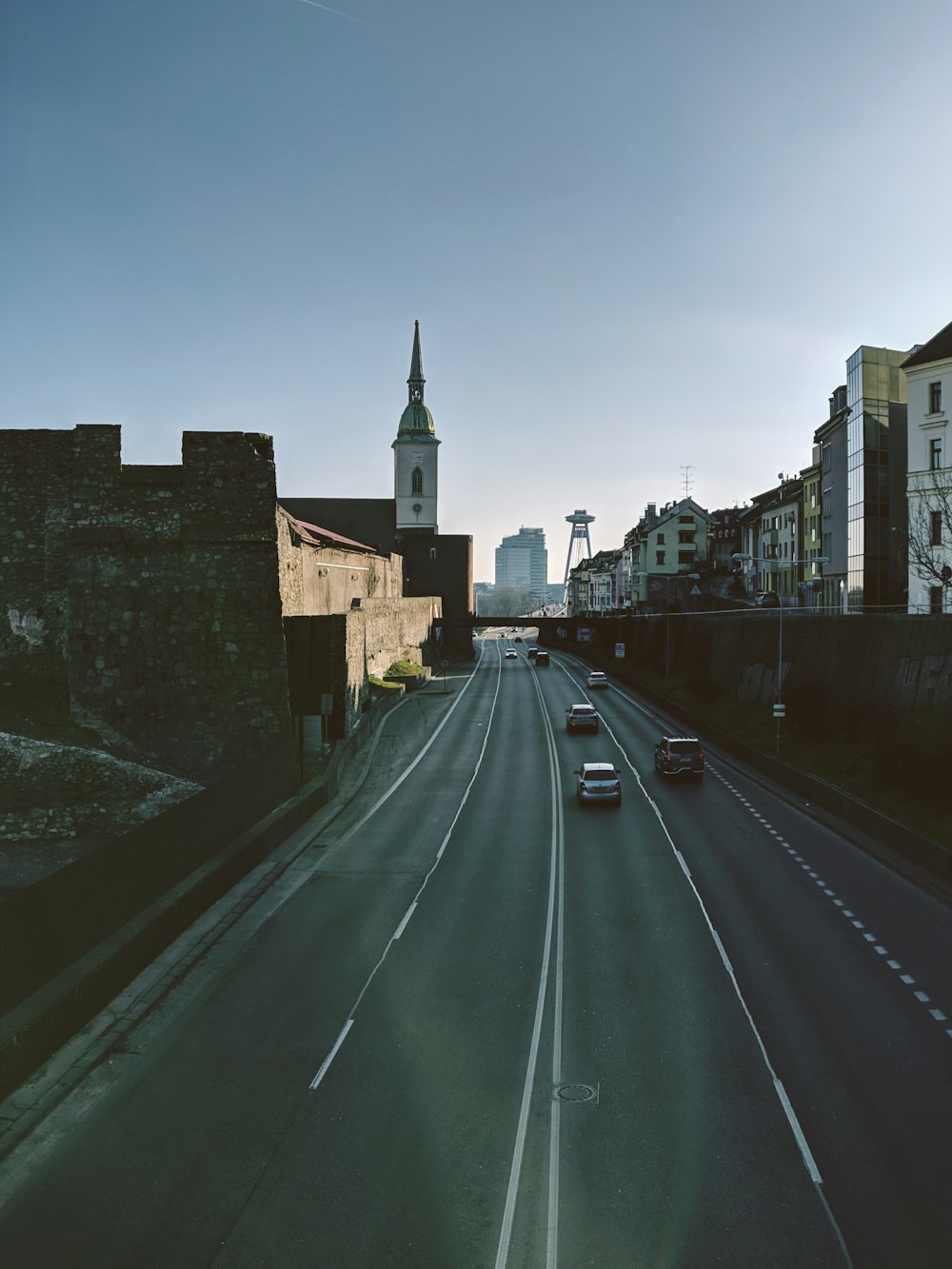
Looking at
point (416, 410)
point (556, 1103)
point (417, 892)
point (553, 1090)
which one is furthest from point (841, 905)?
point (416, 410)

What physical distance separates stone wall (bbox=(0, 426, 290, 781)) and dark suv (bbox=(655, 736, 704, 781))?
1677 centimetres

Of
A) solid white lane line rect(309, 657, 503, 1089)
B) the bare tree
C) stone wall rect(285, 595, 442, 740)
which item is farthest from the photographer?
the bare tree

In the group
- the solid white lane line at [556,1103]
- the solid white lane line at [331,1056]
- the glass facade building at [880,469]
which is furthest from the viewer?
the glass facade building at [880,469]

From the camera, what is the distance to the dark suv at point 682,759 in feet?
121

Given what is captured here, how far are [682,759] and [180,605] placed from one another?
20982 mm

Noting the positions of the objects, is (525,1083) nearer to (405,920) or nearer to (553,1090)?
(553,1090)

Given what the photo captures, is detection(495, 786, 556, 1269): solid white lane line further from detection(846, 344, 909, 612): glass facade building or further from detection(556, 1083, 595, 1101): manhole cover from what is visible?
detection(846, 344, 909, 612): glass facade building

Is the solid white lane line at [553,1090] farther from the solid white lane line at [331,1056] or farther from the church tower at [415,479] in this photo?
the church tower at [415,479]

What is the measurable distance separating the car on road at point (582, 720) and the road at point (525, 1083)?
86.6 feet

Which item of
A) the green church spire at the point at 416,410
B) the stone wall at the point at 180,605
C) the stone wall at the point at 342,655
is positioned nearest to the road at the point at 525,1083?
the stone wall at the point at 180,605

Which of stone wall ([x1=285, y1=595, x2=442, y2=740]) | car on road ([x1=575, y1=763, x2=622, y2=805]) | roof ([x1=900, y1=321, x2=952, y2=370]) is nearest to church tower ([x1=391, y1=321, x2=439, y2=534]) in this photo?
stone wall ([x1=285, y1=595, x2=442, y2=740])

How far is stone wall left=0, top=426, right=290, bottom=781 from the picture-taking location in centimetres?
2750

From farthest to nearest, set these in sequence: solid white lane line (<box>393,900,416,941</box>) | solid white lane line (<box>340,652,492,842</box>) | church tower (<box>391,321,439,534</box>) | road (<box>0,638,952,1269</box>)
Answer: church tower (<box>391,321,439,534</box>) → solid white lane line (<box>340,652,492,842</box>) → solid white lane line (<box>393,900,416,941</box>) → road (<box>0,638,952,1269</box>)

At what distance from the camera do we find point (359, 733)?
44438mm
